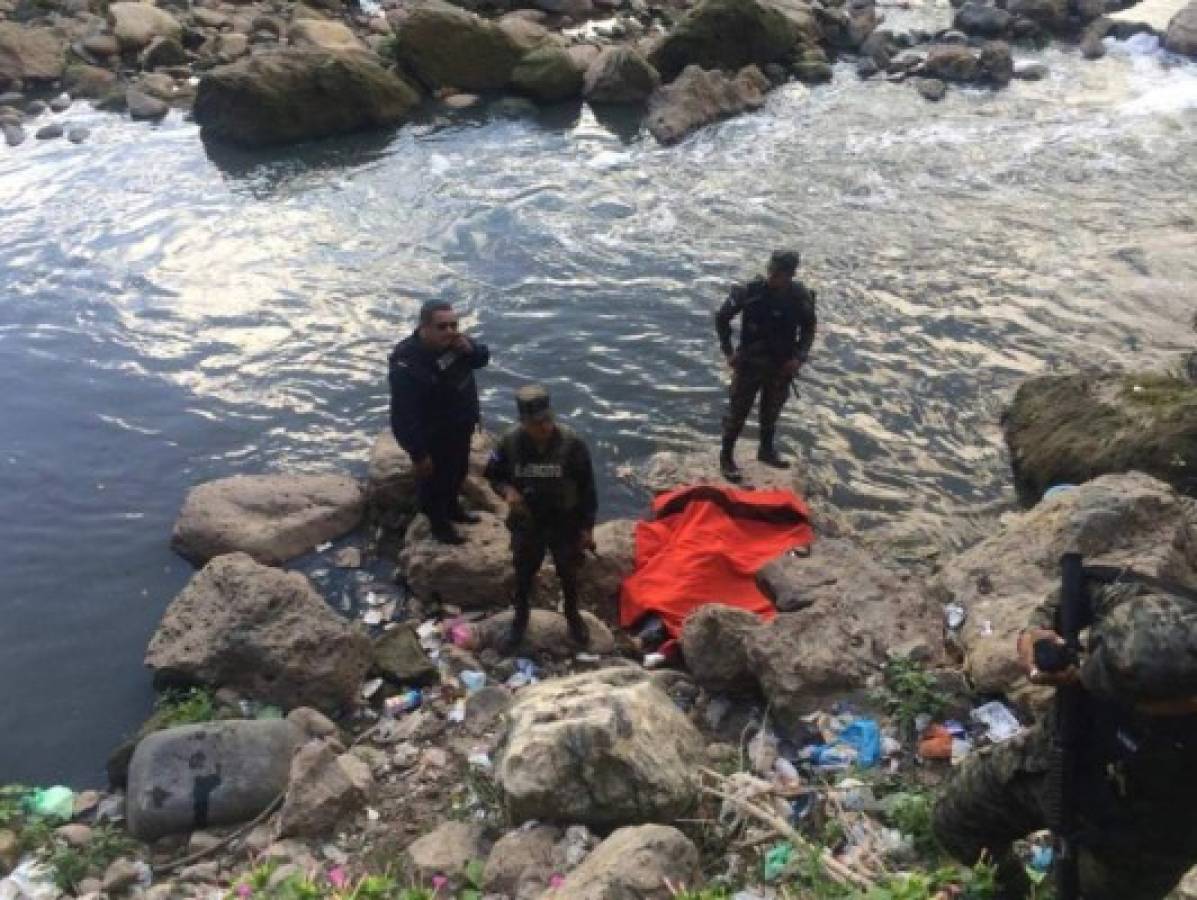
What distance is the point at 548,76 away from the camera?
2070cm

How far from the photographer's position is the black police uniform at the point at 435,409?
828 centimetres

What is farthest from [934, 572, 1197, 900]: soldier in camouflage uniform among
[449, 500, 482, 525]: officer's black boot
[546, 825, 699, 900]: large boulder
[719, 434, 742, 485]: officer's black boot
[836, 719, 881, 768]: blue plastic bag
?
[719, 434, 742, 485]: officer's black boot

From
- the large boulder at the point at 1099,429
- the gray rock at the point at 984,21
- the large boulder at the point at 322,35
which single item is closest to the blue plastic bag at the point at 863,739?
the large boulder at the point at 1099,429

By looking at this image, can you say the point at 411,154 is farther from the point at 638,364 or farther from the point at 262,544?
the point at 262,544

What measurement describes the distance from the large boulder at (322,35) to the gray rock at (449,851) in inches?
732

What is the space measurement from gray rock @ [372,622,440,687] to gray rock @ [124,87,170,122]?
15386 mm

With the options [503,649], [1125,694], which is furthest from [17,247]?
[1125,694]

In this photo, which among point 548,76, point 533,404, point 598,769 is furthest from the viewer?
point 548,76

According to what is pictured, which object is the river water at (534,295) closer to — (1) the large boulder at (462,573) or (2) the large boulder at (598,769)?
(1) the large boulder at (462,573)

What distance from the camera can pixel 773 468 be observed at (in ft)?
35.0

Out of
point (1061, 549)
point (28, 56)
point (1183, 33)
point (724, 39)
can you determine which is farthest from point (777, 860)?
point (1183, 33)

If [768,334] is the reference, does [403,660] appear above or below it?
below

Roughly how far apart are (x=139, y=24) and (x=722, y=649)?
20.8m

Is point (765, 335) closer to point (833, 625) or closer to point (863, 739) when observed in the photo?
point (833, 625)
